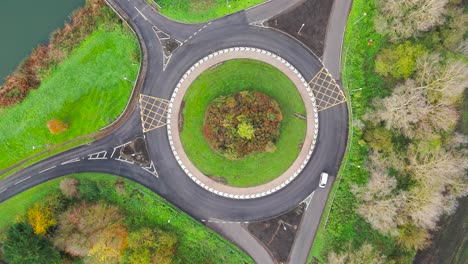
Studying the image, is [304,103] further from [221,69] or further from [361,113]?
[221,69]

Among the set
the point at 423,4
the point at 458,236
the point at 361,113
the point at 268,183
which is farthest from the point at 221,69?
the point at 458,236

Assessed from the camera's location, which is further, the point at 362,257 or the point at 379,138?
the point at 379,138

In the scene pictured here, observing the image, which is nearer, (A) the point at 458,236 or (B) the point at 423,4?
(B) the point at 423,4

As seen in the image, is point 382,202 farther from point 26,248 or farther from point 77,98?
point 26,248

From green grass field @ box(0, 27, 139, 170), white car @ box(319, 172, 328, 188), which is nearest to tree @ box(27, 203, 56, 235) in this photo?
green grass field @ box(0, 27, 139, 170)

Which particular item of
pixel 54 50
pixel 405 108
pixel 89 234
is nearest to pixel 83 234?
pixel 89 234

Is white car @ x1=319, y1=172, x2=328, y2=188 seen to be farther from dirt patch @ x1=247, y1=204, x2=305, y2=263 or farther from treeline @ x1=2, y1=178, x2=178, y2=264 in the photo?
treeline @ x1=2, y1=178, x2=178, y2=264
